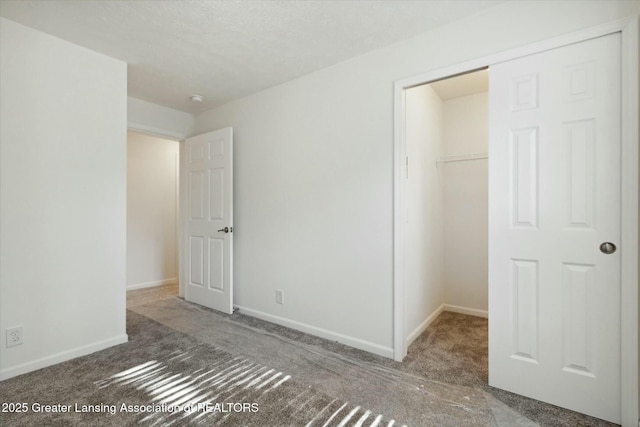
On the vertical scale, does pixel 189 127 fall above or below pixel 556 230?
above

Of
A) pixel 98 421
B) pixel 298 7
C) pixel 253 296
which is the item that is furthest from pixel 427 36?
pixel 98 421

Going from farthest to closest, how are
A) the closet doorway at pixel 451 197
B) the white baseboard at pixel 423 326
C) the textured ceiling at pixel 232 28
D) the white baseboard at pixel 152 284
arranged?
the white baseboard at pixel 152 284 < the closet doorway at pixel 451 197 < the white baseboard at pixel 423 326 < the textured ceiling at pixel 232 28

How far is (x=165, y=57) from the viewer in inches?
104

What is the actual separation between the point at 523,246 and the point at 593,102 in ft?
2.84

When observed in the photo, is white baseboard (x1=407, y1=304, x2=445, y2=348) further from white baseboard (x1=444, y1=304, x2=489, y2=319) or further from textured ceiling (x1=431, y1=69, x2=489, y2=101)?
textured ceiling (x1=431, y1=69, x2=489, y2=101)

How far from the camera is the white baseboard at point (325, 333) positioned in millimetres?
2481

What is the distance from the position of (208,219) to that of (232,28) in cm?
218

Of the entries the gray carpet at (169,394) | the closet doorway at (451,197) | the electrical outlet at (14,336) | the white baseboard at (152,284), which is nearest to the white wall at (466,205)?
the closet doorway at (451,197)

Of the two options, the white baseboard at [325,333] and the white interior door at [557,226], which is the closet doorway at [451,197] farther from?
the white interior door at [557,226]

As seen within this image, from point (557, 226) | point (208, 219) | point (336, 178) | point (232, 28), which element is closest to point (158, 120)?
point (208, 219)

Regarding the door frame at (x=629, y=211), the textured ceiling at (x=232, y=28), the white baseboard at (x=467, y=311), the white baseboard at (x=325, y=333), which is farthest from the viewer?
the white baseboard at (x=467, y=311)

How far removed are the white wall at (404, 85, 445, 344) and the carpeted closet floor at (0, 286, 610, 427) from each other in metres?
0.39

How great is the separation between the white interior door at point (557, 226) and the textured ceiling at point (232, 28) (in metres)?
0.68

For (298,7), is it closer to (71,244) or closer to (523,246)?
(523,246)
